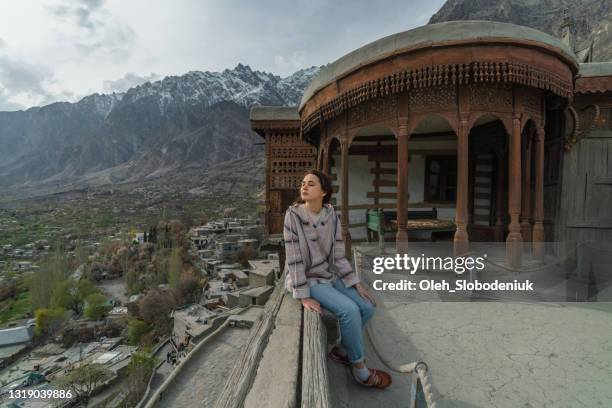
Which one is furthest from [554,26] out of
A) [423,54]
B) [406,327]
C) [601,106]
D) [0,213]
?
[0,213]

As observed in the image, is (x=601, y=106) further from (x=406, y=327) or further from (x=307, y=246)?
(x=307, y=246)

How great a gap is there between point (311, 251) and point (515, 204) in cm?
497

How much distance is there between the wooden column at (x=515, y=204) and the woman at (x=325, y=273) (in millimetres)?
4268

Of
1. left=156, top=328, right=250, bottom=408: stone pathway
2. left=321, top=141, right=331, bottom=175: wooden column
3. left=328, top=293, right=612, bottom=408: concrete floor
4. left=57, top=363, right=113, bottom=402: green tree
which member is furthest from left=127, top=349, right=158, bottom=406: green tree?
left=328, top=293, right=612, bottom=408: concrete floor

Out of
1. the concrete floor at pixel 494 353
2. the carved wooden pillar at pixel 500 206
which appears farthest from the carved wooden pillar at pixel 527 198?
the concrete floor at pixel 494 353

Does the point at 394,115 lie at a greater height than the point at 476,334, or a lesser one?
greater

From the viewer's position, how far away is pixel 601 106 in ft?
24.6

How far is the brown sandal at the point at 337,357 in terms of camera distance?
3.09m

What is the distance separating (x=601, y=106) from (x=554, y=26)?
66.3 metres

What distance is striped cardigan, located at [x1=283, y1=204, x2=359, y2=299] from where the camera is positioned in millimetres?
2906

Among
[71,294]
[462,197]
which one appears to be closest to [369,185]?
[462,197]

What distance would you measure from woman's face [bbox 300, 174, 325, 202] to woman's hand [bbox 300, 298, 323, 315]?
0.93 meters

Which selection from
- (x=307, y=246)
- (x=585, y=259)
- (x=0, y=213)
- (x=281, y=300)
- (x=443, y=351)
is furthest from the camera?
(x=0, y=213)

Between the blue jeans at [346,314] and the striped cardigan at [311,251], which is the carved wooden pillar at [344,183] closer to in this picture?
the striped cardigan at [311,251]
